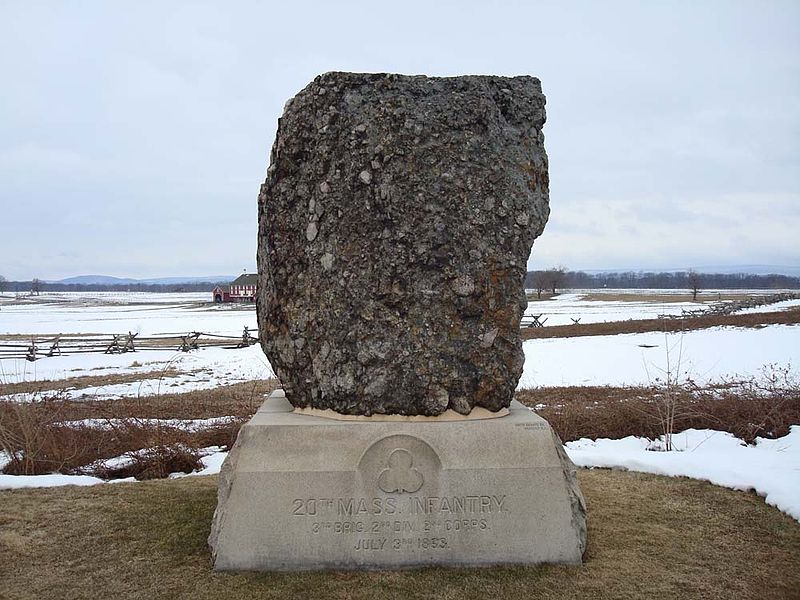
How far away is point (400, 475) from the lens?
390 centimetres

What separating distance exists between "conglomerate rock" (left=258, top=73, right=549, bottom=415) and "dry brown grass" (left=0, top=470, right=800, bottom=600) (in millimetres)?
1126

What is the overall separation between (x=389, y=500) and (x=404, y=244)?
5.46 ft

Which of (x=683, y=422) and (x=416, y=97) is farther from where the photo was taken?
(x=683, y=422)

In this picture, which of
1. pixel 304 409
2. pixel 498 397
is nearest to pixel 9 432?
pixel 304 409

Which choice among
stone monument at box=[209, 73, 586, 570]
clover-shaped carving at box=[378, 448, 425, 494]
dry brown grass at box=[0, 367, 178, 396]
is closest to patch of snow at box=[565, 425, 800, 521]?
stone monument at box=[209, 73, 586, 570]

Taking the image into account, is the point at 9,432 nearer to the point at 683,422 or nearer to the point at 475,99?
the point at 475,99

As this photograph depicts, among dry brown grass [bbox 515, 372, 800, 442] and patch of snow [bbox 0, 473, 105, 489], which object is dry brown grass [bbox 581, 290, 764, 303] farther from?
patch of snow [bbox 0, 473, 105, 489]

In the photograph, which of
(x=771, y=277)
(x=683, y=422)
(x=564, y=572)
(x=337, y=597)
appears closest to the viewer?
(x=337, y=597)

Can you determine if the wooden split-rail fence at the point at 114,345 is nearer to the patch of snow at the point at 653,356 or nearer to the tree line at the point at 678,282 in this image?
the patch of snow at the point at 653,356

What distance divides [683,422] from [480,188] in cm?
565

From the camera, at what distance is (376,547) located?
151 inches

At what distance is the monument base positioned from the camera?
3836 millimetres

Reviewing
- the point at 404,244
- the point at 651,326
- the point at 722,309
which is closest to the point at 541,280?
the point at 722,309

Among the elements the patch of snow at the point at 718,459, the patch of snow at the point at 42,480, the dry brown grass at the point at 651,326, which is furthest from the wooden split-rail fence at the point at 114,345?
the patch of snow at the point at 718,459
